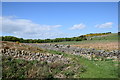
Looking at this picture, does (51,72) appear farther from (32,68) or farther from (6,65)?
(6,65)

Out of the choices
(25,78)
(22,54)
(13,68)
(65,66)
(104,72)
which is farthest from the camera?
(22,54)

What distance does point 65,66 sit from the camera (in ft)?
44.0

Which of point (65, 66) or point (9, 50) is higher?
point (9, 50)

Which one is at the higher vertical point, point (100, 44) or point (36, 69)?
point (100, 44)

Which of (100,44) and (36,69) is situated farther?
(100,44)

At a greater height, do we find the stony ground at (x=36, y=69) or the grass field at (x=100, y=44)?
the grass field at (x=100, y=44)

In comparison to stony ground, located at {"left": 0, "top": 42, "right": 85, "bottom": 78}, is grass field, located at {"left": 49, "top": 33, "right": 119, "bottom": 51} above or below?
above

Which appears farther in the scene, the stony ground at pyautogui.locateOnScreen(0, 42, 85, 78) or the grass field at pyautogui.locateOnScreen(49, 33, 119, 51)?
the grass field at pyautogui.locateOnScreen(49, 33, 119, 51)

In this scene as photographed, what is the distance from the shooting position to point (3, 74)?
1086 centimetres

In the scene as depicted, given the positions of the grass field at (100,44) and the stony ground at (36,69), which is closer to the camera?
the stony ground at (36,69)

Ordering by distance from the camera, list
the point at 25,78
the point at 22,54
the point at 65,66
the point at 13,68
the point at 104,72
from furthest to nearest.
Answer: the point at 22,54
the point at 65,66
the point at 104,72
the point at 13,68
the point at 25,78

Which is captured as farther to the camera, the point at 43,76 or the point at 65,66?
the point at 65,66

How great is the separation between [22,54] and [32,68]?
3813 mm

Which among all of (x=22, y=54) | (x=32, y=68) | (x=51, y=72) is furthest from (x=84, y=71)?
(x=22, y=54)
